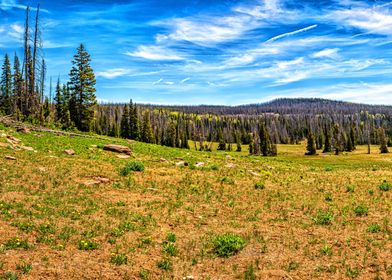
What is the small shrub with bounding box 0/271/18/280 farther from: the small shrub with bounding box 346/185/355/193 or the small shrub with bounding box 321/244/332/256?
the small shrub with bounding box 346/185/355/193

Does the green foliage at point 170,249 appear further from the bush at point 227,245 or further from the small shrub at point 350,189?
the small shrub at point 350,189

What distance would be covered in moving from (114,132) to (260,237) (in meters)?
119

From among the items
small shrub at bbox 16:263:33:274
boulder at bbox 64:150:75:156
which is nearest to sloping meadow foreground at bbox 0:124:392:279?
small shrub at bbox 16:263:33:274

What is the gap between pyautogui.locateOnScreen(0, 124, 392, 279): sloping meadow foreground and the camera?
378 inches

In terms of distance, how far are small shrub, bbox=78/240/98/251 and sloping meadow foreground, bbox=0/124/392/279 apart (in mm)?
32

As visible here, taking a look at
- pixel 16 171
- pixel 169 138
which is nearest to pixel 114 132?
pixel 169 138

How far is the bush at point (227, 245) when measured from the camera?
10.8 m

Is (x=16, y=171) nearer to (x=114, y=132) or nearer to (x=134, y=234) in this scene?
(x=134, y=234)

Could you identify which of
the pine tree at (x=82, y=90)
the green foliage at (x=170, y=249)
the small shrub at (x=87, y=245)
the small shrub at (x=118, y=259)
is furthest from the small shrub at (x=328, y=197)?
the pine tree at (x=82, y=90)

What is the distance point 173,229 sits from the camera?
13.0m

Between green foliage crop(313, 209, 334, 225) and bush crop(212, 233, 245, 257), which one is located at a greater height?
green foliage crop(313, 209, 334, 225)

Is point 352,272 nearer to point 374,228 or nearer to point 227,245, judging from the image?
point 227,245

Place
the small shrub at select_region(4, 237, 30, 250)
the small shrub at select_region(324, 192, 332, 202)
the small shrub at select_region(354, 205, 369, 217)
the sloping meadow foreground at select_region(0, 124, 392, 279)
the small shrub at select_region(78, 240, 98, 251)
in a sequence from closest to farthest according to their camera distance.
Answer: the sloping meadow foreground at select_region(0, 124, 392, 279)
the small shrub at select_region(4, 237, 30, 250)
the small shrub at select_region(78, 240, 98, 251)
the small shrub at select_region(354, 205, 369, 217)
the small shrub at select_region(324, 192, 332, 202)

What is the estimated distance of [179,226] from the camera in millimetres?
13344
